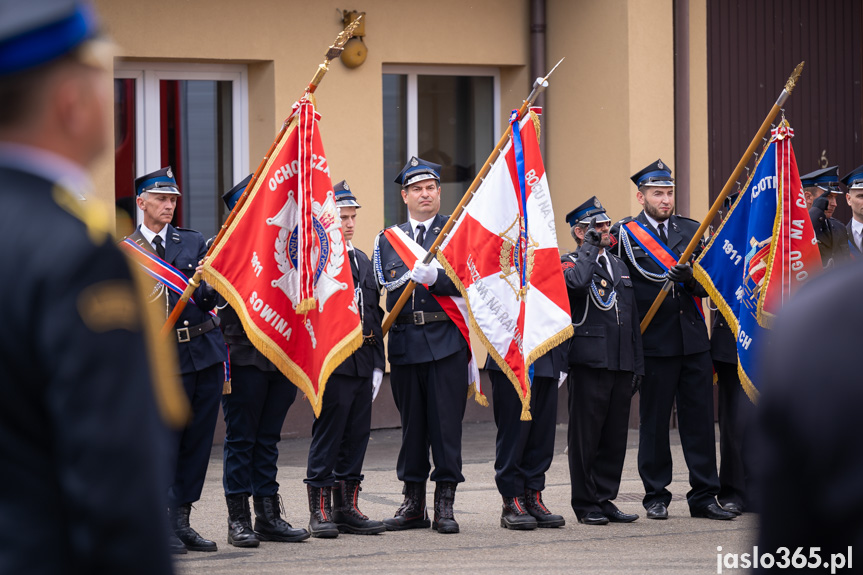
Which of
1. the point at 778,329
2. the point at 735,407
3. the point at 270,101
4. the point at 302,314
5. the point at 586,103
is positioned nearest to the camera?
the point at 778,329

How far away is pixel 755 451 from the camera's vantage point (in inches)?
60.6

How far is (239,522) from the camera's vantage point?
21.7 ft

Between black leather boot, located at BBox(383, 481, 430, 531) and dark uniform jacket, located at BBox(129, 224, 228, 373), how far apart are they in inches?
53.9

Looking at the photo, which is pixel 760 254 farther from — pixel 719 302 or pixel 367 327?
pixel 367 327

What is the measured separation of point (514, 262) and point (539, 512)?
1490 mm

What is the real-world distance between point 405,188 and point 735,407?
251 cm

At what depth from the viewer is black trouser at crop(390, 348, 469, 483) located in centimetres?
708

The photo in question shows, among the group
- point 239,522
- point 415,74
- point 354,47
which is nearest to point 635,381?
point 239,522

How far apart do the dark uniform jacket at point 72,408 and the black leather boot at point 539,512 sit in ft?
18.9

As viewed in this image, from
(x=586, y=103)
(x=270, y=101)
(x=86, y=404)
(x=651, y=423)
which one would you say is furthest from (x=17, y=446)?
(x=586, y=103)

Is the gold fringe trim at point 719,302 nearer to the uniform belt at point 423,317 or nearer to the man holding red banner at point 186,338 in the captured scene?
the uniform belt at point 423,317

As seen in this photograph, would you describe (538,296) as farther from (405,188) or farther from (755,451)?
(755,451)

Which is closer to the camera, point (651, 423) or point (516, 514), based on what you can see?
point (516, 514)

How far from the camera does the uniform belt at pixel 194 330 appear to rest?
21.7 feet
